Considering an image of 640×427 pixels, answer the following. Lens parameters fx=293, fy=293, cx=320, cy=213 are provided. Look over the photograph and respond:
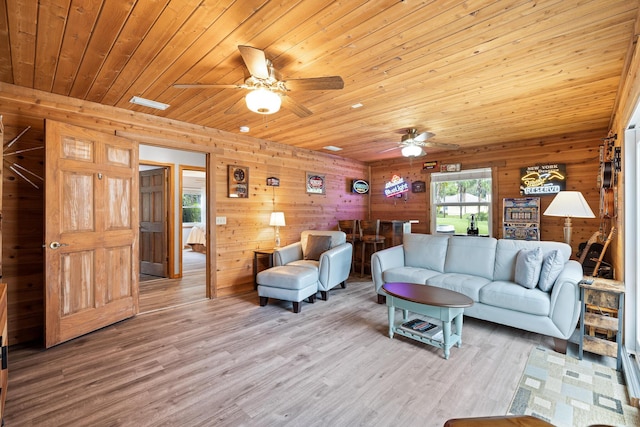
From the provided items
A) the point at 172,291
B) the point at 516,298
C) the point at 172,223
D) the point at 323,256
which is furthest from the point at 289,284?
the point at 172,223

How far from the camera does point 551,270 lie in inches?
114

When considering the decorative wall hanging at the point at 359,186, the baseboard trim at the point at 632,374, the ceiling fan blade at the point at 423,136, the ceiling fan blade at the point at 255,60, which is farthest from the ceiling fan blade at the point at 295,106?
the decorative wall hanging at the point at 359,186

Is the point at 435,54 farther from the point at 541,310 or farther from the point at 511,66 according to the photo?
the point at 541,310

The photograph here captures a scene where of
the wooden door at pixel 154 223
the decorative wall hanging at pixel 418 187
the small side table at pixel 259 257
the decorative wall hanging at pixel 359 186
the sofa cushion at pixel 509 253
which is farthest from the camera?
the decorative wall hanging at pixel 359 186

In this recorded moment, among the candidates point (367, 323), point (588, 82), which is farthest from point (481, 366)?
point (588, 82)

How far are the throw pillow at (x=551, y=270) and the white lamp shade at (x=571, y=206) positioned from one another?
501 mm

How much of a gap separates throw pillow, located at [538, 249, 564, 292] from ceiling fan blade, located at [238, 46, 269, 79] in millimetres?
3178

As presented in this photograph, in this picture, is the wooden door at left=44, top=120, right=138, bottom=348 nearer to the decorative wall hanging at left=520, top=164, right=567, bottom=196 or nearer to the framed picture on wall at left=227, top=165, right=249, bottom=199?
the framed picture on wall at left=227, top=165, right=249, bottom=199

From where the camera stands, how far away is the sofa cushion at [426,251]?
3.97 m

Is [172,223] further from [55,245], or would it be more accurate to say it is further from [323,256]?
[323,256]

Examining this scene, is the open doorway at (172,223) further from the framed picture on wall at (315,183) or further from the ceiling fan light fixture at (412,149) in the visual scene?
the ceiling fan light fixture at (412,149)


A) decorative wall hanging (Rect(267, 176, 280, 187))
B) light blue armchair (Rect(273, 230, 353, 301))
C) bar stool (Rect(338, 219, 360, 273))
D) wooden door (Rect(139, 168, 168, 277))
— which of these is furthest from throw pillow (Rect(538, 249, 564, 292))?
wooden door (Rect(139, 168, 168, 277))

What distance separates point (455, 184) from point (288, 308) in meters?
4.29

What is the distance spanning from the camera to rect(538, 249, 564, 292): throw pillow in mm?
2893
